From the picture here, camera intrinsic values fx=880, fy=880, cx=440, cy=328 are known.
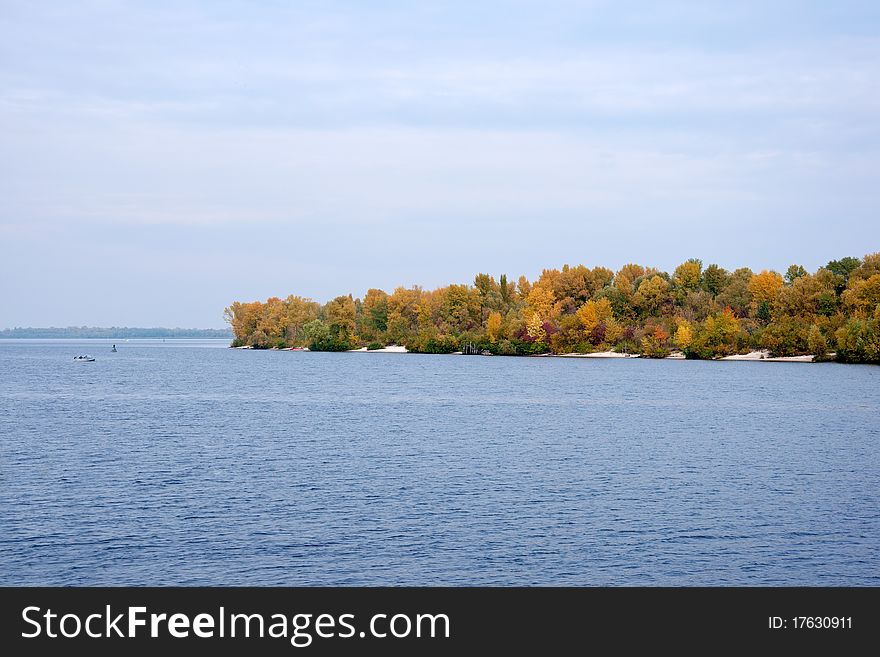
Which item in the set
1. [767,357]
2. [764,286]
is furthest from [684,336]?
[764,286]

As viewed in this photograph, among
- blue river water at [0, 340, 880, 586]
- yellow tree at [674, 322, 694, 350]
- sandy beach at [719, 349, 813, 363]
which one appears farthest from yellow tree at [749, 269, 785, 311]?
blue river water at [0, 340, 880, 586]

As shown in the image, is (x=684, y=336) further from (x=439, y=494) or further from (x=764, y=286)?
(x=439, y=494)

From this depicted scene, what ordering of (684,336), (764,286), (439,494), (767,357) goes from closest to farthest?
1. (439,494)
2. (767,357)
3. (764,286)
4. (684,336)

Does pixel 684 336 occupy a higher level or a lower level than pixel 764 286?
lower

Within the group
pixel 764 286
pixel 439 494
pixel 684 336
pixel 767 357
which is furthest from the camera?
pixel 684 336

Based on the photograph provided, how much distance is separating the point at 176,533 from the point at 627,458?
26.8 meters

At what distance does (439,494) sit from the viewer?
125ft

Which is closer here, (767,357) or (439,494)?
(439,494)

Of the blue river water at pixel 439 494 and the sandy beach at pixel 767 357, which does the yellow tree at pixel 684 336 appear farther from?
the blue river water at pixel 439 494

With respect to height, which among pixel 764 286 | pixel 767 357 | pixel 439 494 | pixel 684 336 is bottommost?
pixel 439 494

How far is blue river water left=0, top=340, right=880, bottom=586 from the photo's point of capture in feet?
89.7

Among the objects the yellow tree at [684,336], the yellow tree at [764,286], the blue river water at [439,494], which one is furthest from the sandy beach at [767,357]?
the blue river water at [439,494]

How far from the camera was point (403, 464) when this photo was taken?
46.4 m
